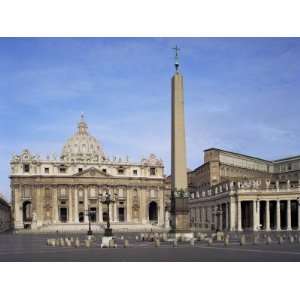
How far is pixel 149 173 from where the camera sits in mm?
92312

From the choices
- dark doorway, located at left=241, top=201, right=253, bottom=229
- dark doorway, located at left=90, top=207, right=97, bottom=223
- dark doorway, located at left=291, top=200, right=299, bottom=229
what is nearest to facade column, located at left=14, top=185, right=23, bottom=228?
dark doorway, located at left=90, top=207, right=97, bottom=223

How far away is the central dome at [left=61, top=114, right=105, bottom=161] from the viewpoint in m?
106

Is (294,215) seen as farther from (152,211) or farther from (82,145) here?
(82,145)

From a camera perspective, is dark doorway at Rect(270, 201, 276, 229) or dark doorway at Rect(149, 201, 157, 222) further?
dark doorway at Rect(149, 201, 157, 222)

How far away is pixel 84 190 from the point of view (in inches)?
3438

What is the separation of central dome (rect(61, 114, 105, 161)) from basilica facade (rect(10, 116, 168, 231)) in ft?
45.6

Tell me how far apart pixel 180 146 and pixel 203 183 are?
64463mm

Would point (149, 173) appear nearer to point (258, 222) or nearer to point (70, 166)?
point (70, 166)

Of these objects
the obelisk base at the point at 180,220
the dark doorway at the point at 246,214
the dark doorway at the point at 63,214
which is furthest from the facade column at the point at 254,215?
the dark doorway at the point at 63,214

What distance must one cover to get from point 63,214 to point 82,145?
2387cm

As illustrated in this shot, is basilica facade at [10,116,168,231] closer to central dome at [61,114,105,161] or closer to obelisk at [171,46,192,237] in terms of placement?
central dome at [61,114,105,161]

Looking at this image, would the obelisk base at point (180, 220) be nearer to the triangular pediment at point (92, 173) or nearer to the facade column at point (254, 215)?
the facade column at point (254, 215)

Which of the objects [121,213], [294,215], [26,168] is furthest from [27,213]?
[294,215]
